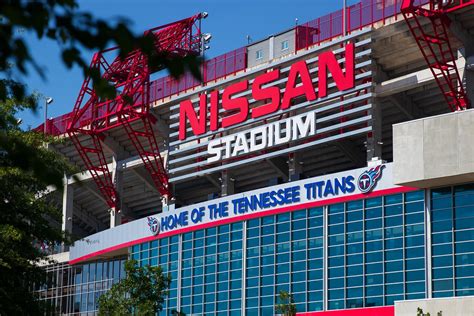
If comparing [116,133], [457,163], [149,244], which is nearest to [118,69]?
[116,133]

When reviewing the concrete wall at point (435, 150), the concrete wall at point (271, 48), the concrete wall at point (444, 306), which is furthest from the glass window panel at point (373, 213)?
the concrete wall at point (271, 48)

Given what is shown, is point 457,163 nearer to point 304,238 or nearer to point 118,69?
point 304,238

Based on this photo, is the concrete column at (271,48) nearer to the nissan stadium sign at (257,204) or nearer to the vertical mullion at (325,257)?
the nissan stadium sign at (257,204)

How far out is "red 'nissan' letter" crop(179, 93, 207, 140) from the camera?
262 feet

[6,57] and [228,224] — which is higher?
[228,224]

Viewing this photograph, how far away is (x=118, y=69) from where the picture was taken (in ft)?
281

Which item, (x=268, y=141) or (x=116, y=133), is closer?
(x=268, y=141)

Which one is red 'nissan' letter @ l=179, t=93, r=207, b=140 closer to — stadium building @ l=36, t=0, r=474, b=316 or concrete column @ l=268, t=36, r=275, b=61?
stadium building @ l=36, t=0, r=474, b=316

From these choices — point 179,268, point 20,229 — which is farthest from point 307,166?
point 20,229

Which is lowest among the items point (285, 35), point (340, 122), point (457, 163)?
point (457, 163)

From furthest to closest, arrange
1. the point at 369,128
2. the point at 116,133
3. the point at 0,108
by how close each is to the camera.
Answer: the point at 116,133, the point at 369,128, the point at 0,108

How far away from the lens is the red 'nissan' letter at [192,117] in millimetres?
79875

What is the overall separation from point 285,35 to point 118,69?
15667 millimetres

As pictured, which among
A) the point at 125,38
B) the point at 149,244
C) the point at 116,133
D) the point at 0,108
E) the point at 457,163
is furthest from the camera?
the point at 116,133
